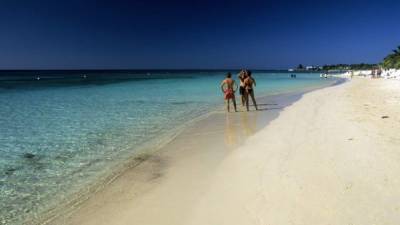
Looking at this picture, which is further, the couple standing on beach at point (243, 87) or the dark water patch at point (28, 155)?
the couple standing on beach at point (243, 87)

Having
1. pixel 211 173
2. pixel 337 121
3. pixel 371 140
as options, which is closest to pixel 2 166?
pixel 211 173

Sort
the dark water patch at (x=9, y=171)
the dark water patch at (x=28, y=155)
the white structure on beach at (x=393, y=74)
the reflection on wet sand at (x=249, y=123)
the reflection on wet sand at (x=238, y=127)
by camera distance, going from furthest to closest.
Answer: the white structure on beach at (x=393, y=74), the reflection on wet sand at (x=249, y=123), the reflection on wet sand at (x=238, y=127), the dark water patch at (x=28, y=155), the dark water patch at (x=9, y=171)

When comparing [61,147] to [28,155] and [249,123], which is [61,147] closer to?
[28,155]

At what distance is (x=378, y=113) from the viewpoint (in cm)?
1227

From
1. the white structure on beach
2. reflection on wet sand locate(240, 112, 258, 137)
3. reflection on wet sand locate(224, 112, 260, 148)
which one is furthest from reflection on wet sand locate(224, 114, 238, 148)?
the white structure on beach

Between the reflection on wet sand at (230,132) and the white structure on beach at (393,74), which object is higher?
the white structure on beach at (393,74)

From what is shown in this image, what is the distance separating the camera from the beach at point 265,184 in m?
4.55

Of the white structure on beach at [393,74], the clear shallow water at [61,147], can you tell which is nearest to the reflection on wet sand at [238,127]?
the clear shallow water at [61,147]

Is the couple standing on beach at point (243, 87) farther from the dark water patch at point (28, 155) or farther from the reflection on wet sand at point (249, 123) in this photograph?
the dark water patch at point (28, 155)

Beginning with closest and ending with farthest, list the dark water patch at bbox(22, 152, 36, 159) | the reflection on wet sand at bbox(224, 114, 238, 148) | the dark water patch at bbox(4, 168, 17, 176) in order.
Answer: the dark water patch at bbox(4, 168, 17, 176) → the dark water patch at bbox(22, 152, 36, 159) → the reflection on wet sand at bbox(224, 114, 238, 148)

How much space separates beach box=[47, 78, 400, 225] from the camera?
4555 millimetres

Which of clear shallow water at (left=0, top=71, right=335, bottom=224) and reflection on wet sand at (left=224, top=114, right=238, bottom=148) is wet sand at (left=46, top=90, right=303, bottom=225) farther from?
clear shallow water at (left=0, top=71, right=335, bottom=224)

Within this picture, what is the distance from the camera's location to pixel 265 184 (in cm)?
558

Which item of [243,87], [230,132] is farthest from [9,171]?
[243,87]
